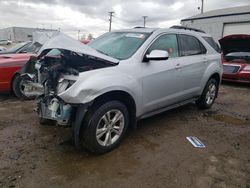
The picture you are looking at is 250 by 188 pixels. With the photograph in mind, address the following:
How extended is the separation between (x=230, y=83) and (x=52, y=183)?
8.64 m

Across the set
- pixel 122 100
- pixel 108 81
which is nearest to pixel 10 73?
pixel 122 100

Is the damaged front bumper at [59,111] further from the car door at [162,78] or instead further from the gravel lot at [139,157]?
the car door at [162,78]

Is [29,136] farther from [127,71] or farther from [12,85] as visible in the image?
[12,85]

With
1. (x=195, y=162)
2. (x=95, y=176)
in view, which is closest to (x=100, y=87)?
(x=95, y=176)

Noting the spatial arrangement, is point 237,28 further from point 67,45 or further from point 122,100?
point 67,45

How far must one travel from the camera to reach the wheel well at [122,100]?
138 inches

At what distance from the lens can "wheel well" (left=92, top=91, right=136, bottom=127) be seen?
3496mm

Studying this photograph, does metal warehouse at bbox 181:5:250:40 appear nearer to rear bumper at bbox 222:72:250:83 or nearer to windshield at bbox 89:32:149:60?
rear bumper at bbox 222:72:250:83

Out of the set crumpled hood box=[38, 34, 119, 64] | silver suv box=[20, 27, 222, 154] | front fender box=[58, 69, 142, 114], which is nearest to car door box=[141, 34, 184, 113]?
silver suv box=[20, 27, 222, 154]

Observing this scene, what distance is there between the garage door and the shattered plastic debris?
20866 millimetres

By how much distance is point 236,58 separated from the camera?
10.0m

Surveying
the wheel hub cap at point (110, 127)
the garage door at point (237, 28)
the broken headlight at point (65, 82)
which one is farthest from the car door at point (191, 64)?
the garage door at point (237, 28)

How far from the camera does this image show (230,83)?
9.98m

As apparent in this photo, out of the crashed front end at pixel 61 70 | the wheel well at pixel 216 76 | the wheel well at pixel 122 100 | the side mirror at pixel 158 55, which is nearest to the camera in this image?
the crashed front end at pixel 61 70
